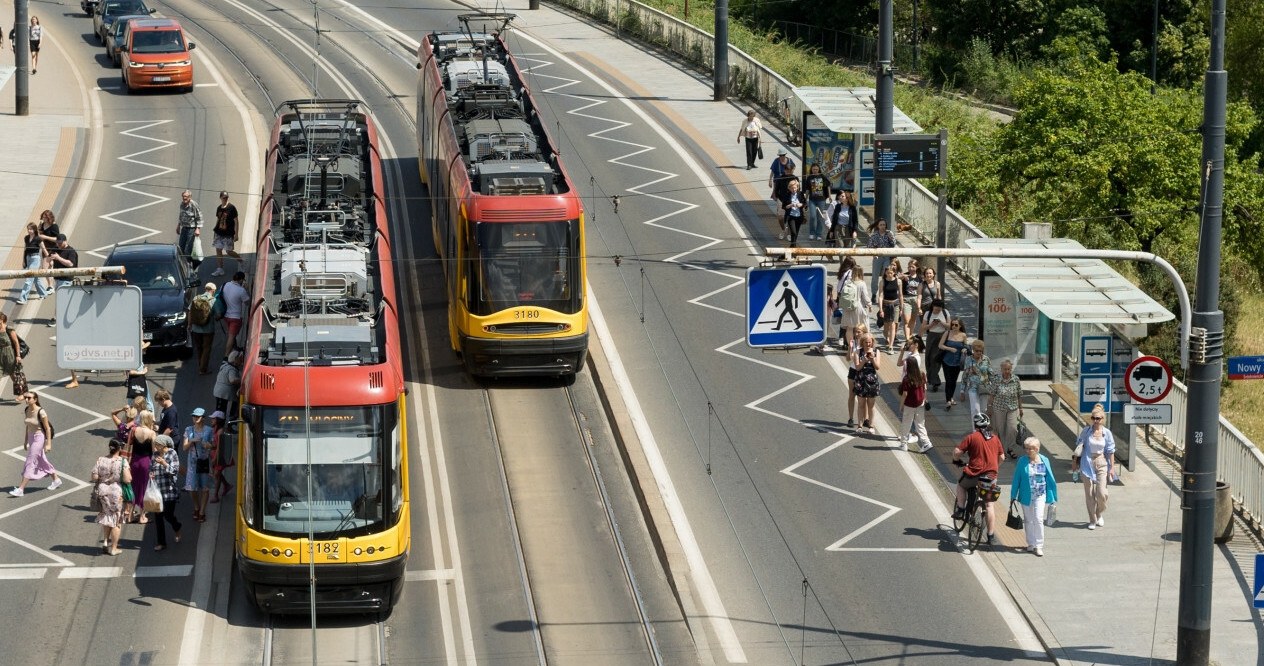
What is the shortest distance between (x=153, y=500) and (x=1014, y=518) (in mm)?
11168

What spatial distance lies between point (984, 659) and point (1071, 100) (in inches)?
623

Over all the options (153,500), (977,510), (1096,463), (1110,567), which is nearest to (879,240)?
(1096,463)

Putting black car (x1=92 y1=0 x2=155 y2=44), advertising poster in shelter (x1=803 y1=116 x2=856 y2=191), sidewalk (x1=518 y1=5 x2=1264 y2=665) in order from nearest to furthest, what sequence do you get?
1. sidewalk (x1=518 y1=5 x2=1264 y2=665)
2. advertising poster in shelter (x1=803 y1=116 x2=856 y2=191)
3. black car (x1=92 y1=0 x2=155 y2=44)

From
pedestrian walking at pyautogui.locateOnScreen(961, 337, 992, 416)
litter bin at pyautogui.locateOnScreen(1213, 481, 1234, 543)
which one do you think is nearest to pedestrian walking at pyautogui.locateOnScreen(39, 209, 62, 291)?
pedestrian walking at pyautogui.locateOnScreen(961, 337, 992, 416)

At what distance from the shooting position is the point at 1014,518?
80.2 ft

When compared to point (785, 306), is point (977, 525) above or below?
below

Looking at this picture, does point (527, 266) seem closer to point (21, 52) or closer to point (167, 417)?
point (167, 417)

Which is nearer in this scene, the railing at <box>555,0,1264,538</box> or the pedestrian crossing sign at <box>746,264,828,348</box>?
the pedestrian crossing sign at <box>746,264,828,348</box>

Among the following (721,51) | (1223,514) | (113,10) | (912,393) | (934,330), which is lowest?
(1223,514)

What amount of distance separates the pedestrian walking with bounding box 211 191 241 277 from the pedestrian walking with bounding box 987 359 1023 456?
14253 mm

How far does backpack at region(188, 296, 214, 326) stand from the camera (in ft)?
94.9

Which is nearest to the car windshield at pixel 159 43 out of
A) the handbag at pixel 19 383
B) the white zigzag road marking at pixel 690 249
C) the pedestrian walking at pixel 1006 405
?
the white zigzag road marking at pixel 690 249

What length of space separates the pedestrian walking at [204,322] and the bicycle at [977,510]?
478 inches

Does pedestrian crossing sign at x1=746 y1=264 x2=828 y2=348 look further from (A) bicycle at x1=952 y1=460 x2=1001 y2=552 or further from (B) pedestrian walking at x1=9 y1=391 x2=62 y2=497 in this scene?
(B) pedestrian walking at x1=9 y1=391 x2=62 y2=497
